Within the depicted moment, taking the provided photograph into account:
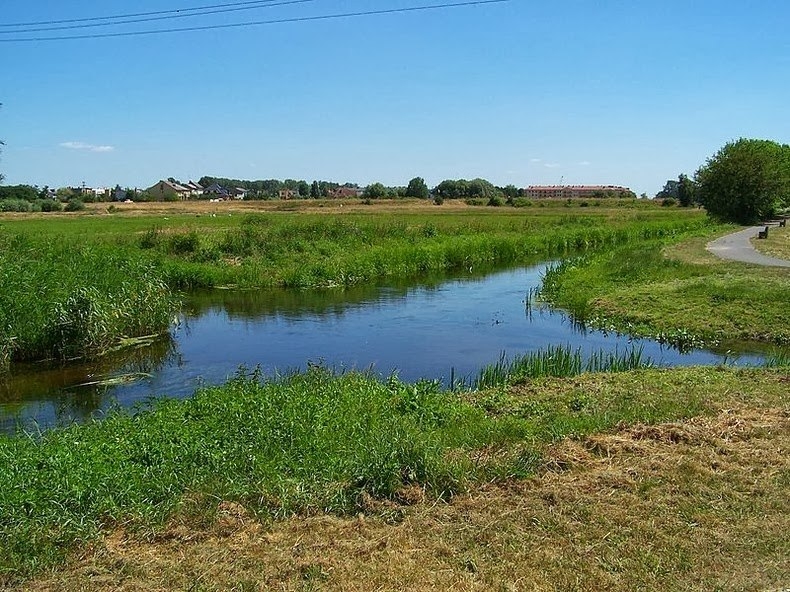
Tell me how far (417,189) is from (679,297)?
98.6 metres

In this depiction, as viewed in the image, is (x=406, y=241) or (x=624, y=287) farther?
(x=406, y=241)

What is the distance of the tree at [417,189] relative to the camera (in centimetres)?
11463

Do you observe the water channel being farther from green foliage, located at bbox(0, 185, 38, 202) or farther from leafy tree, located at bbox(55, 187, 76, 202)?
leafy tree, located at bbox(55, 187, 76, 202)

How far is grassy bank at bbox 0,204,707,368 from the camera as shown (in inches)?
559

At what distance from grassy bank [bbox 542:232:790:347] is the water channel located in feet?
3.10

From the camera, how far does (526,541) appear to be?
487 centimetres

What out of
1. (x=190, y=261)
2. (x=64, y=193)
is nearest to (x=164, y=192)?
(x=64, y=193)

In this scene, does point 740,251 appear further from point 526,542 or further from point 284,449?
point 526,542

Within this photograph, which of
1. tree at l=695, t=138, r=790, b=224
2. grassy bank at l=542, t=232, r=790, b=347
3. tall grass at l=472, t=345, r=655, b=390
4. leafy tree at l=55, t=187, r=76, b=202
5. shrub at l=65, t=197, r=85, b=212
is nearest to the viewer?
tall grass at l=472, t=345, r=655, b=390

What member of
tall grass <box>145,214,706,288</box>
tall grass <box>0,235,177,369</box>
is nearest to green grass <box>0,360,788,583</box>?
tall grass <box>0,235,177,369</box>

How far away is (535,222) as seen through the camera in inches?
2170

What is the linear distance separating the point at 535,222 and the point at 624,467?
50.4m

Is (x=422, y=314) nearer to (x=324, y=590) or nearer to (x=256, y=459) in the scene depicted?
(x=256, y=459)

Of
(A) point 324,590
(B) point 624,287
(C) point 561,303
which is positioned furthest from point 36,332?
(B) point 624,287
